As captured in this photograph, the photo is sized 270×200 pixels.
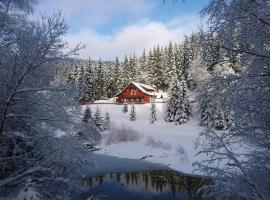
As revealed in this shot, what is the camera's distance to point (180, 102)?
48688mm

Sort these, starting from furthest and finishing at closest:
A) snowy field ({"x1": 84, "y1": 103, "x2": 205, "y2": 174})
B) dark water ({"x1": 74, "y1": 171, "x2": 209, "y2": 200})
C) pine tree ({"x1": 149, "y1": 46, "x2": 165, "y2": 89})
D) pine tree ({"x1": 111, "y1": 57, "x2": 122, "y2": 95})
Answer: pine tree ({"x1": 149, "y1": 46, "x2": 165, "y2": 89}), pine tree ({"x1": 111, "y1": 57, "x2": 122, "y2": 95}), snowy field ({"x1": 84, "y1": 103, "x2": 205, "y2": 174}), dark water ({"x1": 74, "y1": 171, "x2": 209, "y2": 200})

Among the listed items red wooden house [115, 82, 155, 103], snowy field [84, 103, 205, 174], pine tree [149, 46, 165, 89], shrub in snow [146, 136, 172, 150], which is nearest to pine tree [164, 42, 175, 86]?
pine tree [149, 46, 165, 89]

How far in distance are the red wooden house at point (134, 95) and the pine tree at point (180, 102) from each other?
1613 centimetres

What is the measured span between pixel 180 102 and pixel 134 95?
63.5ft

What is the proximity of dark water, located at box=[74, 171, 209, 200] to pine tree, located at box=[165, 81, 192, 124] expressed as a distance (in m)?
22.0

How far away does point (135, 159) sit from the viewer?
1302 inches

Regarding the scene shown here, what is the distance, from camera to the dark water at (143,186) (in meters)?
19.8

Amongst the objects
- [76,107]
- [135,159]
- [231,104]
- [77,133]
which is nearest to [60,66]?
[76,107]

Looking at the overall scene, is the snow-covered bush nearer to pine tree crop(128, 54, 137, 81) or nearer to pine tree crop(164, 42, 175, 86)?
pine tree crop(164, 42, 175, 86)

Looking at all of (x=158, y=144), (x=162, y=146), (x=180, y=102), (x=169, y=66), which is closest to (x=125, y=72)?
(x=169, y=66)

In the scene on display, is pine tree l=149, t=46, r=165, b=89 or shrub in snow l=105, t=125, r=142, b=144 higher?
pine tree l=149, t=46, r=165, b=89

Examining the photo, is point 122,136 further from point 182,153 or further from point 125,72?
point 125,72

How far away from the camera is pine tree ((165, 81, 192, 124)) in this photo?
1916 inches

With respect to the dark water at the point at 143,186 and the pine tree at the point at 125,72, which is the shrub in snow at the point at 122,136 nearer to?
the dark water at the point at 143,186
